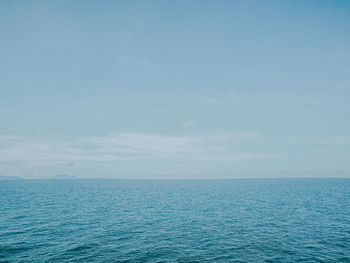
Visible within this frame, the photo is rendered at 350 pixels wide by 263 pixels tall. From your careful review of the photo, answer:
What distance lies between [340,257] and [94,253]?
34.4 meters

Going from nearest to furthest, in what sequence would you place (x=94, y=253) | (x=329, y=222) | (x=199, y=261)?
(x=199, y=261) → (x=94, y=253) → (x=329, y=222)

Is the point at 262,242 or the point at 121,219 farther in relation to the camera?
the point at 121,219

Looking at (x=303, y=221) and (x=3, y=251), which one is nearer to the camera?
(x=3, y=251)

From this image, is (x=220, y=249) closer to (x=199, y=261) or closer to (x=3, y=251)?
(x=199, y=261)

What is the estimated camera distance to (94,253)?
2998 cm

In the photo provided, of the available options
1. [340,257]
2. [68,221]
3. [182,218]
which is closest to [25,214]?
[68,221]

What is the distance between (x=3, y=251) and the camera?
30.2m

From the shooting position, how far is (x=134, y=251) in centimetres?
3089

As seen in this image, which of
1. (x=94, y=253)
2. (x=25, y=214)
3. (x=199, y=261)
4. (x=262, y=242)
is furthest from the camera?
(x=25, y=214)


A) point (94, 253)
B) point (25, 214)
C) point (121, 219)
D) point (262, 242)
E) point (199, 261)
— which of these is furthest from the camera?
point (25, 214)

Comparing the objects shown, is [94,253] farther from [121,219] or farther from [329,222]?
[329,222]

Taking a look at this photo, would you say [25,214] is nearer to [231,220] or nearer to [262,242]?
[231,220]

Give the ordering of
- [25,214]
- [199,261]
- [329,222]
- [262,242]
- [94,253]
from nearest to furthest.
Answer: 1. [199,261]
2. [94,253]
3. [262,242]
4. [329,222]
5. [25,214]

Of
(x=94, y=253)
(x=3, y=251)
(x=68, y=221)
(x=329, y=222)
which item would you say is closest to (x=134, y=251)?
(x=94, y=253)
